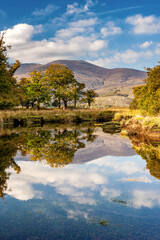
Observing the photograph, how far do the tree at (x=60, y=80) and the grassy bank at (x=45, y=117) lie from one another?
12.8 metres

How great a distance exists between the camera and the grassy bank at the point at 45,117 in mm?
34650

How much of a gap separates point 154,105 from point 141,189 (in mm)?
15350

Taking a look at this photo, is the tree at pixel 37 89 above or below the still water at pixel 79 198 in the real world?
above

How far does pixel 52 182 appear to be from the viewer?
738 cm

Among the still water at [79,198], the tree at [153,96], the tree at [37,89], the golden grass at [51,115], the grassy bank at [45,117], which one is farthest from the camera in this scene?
the tree at [37,89]

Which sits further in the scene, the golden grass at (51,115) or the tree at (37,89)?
the tree at (37,89)

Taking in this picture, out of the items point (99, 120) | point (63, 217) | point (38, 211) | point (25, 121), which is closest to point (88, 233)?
point (63, 217)

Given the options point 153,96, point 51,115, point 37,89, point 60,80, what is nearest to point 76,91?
point 60,80

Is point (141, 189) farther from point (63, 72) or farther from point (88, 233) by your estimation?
point (63, 72)

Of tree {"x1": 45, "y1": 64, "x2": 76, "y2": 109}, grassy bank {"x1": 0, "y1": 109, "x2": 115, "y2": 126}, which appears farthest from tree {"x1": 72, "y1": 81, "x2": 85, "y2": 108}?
grassy bank {"x1": 0, "y1": 109, "x2": 115, "y2": 126}

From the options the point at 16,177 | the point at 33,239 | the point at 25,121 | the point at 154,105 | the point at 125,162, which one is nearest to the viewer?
the point at 33,239

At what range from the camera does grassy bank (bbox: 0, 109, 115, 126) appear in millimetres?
34650

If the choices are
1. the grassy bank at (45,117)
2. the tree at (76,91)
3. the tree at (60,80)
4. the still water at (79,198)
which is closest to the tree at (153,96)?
the still water at (79,198)

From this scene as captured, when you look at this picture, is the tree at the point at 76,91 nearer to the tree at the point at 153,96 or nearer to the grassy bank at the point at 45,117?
the grassy bank at the point at 45,117
